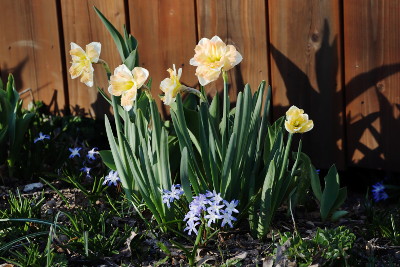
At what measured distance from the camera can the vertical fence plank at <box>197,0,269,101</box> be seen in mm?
3275

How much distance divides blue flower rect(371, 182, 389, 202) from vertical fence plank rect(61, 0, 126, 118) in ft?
4.40

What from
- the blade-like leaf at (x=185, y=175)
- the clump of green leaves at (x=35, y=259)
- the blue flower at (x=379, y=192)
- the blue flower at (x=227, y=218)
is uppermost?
the blade-like leaf at (x=185, y=175)

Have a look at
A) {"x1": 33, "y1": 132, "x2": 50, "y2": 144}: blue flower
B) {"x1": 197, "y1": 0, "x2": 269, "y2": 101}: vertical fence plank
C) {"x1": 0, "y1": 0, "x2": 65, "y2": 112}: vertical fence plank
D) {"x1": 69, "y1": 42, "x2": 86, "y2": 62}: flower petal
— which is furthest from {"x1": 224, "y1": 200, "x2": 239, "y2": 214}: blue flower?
{"x1": 0, "y1": 0, "x2": 65, "y2": 112}: vertical fence plank

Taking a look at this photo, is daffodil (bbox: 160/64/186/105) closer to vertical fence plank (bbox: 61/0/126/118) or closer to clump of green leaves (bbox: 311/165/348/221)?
clump of green leaves (bbox: 311/165/348/221)

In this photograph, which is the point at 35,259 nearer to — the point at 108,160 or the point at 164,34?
the point at 108,160

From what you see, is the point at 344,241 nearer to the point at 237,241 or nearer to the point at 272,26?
the point at 237,241

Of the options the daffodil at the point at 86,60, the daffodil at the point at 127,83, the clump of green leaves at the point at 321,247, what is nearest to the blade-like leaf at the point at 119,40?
the daffodil at the point at 86,60

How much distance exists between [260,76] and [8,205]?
1.15 m

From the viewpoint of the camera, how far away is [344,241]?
2.51 m

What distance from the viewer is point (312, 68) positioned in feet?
10.5

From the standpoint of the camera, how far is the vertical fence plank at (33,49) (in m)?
4.09

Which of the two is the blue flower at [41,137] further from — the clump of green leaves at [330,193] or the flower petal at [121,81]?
the clump of green leaves at [330,193]

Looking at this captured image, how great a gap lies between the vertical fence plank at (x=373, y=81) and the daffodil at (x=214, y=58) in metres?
0.67

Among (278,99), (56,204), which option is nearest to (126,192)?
(56,204)
